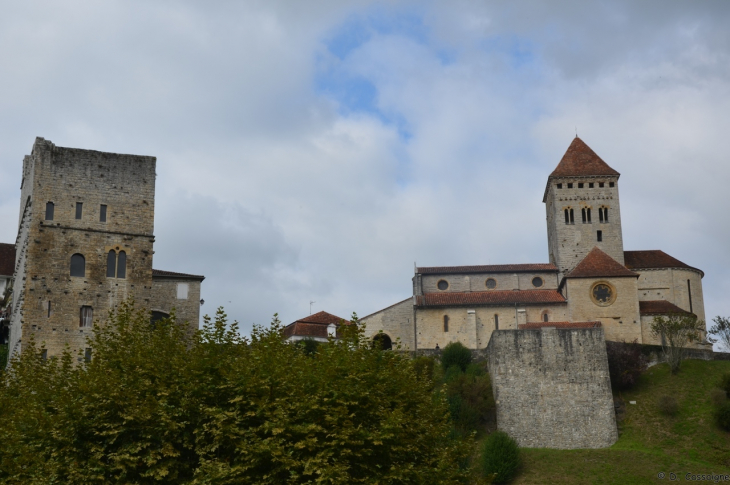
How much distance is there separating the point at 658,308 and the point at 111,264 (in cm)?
3879

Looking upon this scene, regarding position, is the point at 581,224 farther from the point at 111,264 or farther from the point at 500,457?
the point at 111,264

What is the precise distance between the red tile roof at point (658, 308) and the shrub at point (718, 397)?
11.9 meters

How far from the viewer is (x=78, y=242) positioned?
4772cm

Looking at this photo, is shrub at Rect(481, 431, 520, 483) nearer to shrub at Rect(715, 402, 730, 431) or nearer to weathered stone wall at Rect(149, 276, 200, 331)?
shrub at Rect(715, 402, 730, 431)

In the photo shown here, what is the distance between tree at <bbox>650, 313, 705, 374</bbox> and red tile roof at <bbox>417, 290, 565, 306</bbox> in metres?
7.72

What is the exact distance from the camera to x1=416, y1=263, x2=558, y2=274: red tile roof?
70562 mm

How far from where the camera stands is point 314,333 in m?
66.0

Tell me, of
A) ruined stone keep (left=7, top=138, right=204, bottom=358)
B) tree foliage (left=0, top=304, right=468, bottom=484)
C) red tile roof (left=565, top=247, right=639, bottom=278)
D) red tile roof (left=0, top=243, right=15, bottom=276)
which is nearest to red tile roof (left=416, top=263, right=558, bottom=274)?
red tile roof (left=565, top=247, right=639, bottom=278)

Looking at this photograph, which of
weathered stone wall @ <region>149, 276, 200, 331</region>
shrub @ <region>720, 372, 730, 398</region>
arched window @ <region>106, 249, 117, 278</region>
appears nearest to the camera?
arched window @ <region>106, 249, 117, 278</region>

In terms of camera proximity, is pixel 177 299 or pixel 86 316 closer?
pixel 86 316

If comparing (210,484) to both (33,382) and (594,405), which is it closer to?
(33,382)

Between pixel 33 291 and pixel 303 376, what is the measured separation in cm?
2575

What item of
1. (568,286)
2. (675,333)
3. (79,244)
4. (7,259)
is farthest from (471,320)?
(7,259)

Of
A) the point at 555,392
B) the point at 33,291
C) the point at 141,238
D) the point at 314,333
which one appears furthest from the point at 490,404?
the point at 33,291
